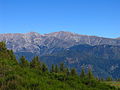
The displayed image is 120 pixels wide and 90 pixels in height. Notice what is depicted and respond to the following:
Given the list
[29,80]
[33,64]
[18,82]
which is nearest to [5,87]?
[18,82]

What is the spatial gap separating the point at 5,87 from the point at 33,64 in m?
83.2

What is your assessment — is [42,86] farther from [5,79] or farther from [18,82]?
[5,79]

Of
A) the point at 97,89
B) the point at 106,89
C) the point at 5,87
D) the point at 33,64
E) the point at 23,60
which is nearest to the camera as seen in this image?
the point at 5,87

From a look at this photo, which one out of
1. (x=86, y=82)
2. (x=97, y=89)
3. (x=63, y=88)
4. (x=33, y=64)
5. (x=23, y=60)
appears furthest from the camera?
(x=33, y=64)

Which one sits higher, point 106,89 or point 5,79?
point 5,79

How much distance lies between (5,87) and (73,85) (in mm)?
9440

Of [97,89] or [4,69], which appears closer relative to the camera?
[97,89]

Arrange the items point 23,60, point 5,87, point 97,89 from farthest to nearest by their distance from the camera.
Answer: point 23,60, point 97,89, point 5,87

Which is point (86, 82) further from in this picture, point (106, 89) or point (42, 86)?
point (42, 86)

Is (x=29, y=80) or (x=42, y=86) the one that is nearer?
(x=42, y=86)

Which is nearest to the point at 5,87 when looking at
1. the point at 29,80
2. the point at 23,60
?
the point at 29,80

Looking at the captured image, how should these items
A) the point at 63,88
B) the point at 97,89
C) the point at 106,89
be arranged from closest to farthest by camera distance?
1. the point at 63,88
2. the point at 97,89
3. the point at 106,89

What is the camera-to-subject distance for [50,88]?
22.4m

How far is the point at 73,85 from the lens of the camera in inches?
1102
